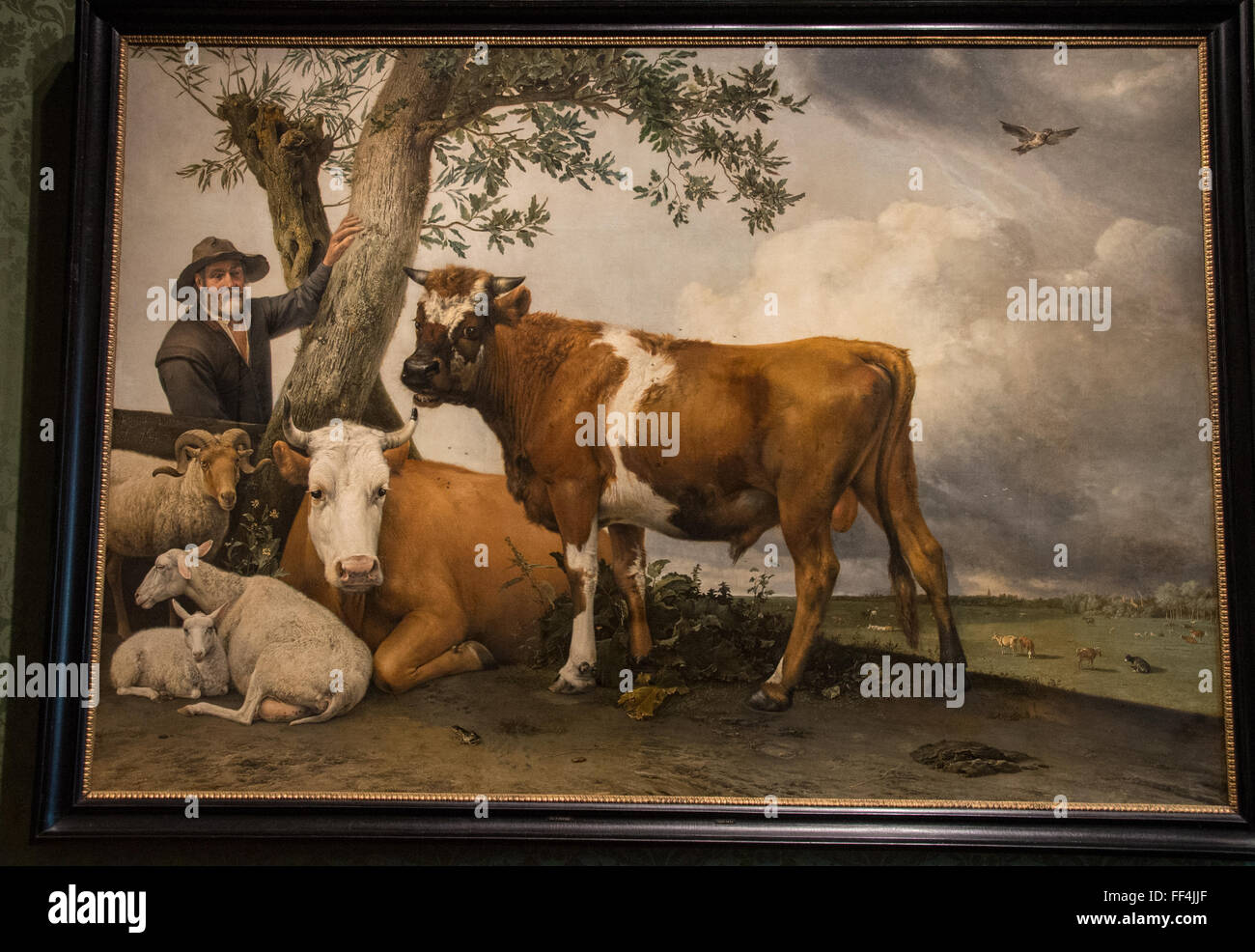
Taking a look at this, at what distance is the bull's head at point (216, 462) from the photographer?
10.0 ft

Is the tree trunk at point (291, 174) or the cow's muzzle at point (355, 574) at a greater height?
the tree trunk at point (291, 174)

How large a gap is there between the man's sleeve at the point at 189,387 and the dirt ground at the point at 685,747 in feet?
3.34

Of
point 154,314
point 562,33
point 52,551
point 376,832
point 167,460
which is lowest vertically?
point 376,832

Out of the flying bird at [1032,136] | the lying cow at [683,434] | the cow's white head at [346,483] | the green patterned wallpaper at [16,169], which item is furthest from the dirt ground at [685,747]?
the flying bird at [1032,136]

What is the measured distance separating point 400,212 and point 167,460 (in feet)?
3.93

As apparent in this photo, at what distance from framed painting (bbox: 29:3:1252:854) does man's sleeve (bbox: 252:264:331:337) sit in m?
0.02

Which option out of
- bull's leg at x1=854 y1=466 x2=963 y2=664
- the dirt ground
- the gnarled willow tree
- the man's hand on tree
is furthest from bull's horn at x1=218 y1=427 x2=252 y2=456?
bull's leg at x1=854 y1=466 x2=963 y2=664

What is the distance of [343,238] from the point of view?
3.12 meters

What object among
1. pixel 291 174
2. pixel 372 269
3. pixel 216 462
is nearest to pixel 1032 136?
pixel 372 269

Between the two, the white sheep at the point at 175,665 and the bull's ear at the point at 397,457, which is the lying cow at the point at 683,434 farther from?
the white sheep at the point at 175,665

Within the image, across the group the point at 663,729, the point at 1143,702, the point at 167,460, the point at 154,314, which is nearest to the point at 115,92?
the point at 154,314

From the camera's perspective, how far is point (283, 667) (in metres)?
2.98

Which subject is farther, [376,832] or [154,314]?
[154,314]

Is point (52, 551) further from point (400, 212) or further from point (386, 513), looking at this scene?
point (400, 212)
